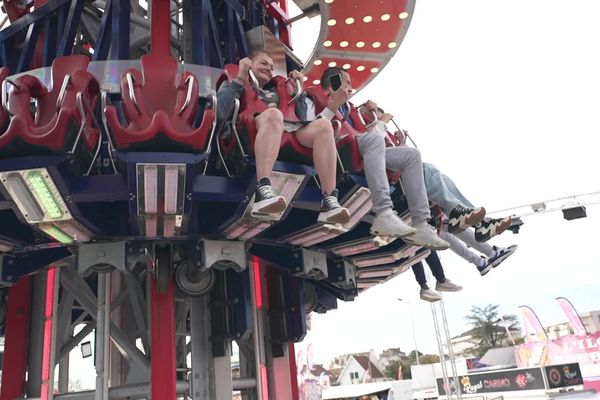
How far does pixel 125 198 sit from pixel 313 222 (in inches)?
80.5

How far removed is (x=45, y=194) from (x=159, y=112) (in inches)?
49.3

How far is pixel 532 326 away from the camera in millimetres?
41750

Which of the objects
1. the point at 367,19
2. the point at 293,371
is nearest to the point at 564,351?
the point at 293,371

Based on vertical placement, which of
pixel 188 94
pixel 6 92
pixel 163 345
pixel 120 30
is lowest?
pixel 163 345

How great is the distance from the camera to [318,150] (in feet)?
15.7

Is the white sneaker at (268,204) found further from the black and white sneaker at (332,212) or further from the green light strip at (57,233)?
the green light strip at (57,233)

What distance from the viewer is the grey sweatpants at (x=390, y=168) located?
5.02 metres

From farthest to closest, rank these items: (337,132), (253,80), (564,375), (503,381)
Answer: (503,381)
(564,375)
(337,132)
(253,80)

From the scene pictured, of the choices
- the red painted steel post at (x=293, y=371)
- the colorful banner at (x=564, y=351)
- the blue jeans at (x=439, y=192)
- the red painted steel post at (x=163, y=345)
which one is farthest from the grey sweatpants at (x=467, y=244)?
the colorful banner at (x=564, y=351)

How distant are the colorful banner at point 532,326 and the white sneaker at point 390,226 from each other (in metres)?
41.2

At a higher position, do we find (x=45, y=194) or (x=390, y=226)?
(x=45, y=194)

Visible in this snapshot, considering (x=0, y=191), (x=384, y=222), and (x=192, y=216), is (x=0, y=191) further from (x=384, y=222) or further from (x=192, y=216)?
(x=384, y=222)

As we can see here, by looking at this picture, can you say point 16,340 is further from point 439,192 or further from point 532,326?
point 532,326

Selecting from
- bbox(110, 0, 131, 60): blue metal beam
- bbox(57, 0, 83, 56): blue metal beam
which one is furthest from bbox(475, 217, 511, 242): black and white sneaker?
bbox(57, 0, 83, 56): blue metal beam
